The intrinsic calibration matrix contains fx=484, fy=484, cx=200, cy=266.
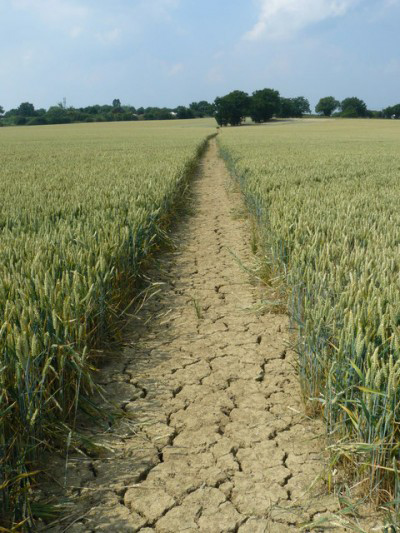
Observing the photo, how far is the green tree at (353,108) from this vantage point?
320 ft

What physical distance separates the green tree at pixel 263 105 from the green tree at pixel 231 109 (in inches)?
83.1

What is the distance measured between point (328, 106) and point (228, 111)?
190 ft

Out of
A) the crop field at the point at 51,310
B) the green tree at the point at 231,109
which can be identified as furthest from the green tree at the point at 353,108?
the crop field at the point at 51,310

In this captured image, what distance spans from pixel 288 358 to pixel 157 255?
2880mm

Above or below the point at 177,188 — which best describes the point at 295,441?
below

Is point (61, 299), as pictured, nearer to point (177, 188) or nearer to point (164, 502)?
point (164, 502)

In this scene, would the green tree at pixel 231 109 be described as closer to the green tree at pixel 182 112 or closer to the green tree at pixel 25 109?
the green tree at pixel 182 112

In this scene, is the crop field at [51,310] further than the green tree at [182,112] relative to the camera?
No

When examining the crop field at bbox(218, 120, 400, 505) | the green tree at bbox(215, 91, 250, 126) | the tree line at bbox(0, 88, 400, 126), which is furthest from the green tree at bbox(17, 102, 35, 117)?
the crop field at bbox(218, 120, 400, 505)

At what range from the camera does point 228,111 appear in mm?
73750

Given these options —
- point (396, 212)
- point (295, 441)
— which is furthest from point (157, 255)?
point (295, 441)

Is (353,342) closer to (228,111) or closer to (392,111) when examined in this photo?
(228,111)

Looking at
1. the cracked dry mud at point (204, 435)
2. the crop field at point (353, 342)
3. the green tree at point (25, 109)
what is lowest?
the cracked dry mud at point (204, 435)

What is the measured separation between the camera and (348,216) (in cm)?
487
